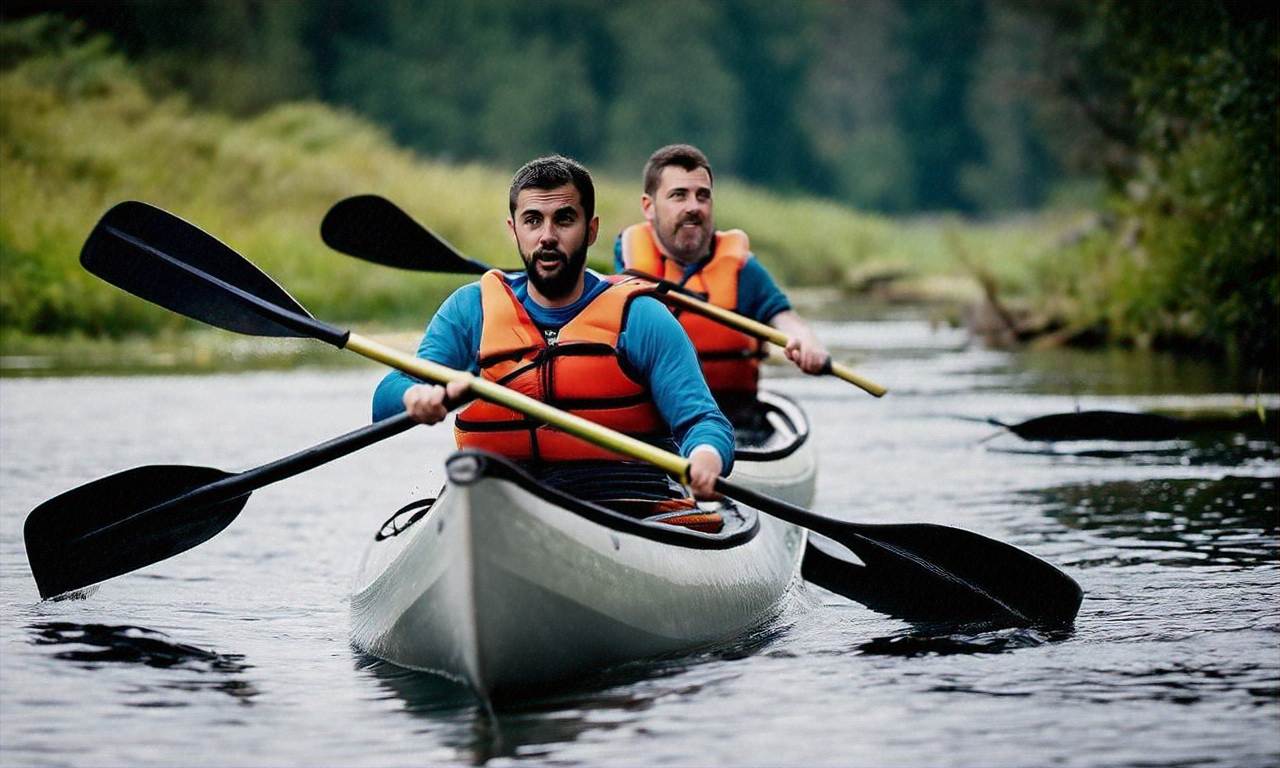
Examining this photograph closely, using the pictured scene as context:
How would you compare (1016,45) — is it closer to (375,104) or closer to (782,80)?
(782,80)

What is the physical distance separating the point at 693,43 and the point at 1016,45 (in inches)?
343

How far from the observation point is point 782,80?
56.5 m

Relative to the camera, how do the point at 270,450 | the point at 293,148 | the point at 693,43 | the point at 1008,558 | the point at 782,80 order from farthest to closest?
the point at 782,80, the point at 693,43, the point at 293,148, the point at 270,450, the point at 1008,558

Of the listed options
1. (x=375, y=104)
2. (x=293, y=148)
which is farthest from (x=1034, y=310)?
(x=375, y=104)

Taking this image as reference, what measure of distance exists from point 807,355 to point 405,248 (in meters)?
1.64

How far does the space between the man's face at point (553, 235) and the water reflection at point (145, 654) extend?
1472 mm

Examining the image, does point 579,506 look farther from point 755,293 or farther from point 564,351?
point 755,293

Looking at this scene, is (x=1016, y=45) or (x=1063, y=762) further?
(x=1016, y=45)

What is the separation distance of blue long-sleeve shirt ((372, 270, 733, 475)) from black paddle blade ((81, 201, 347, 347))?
1.93ft

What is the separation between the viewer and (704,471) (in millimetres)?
5457

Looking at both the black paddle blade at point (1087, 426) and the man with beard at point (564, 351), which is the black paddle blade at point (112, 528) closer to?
the man with beard at point (564, 351)

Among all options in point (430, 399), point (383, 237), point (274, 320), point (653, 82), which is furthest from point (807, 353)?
point (653, 82)

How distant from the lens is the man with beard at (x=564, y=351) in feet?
19.1

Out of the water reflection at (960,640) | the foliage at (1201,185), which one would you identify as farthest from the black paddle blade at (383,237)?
the foliage at (1201,185)
